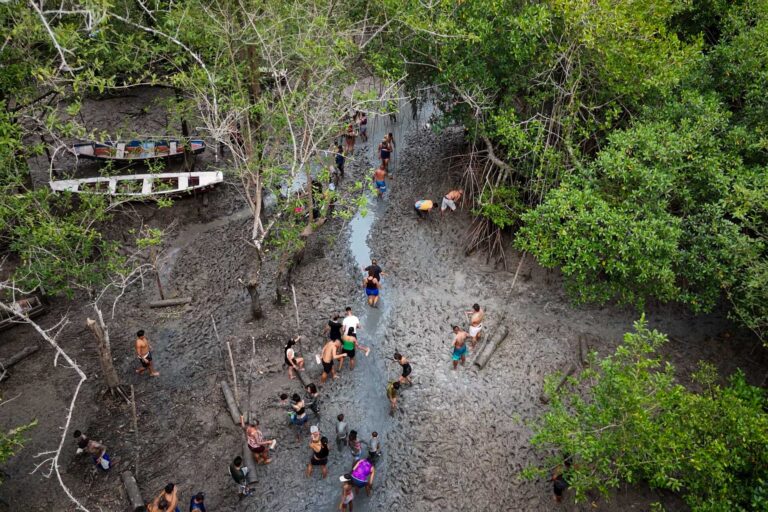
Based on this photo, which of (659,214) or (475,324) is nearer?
(659,214)

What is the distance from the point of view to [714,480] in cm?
870

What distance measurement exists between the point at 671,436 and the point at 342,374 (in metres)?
7.37

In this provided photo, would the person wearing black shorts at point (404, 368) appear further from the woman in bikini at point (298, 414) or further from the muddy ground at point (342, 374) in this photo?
the woman in bikini at point (298, 414)

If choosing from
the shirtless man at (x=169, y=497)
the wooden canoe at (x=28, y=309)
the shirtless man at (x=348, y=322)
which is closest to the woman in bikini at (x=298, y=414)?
the shirtless man at (x=348, y=322)

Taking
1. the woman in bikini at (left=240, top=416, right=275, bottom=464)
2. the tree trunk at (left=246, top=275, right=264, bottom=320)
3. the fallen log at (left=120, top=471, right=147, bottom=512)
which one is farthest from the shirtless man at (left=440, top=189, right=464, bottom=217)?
the fallen log at (left=120, top=471, right=147, bottom=512)

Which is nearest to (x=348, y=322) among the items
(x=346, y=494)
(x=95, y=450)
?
(x=346, y=494)

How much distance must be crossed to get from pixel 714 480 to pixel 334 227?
12.9 meters

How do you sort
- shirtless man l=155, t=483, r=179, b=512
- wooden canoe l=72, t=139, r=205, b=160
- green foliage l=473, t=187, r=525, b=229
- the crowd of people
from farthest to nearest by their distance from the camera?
wooden canoe l=72, t=139, r=205, b=160 < green foliage l=473, t=187, r=525, b=229 < the crowd of people < shirtless man l=155, t=483, r=179, b=512

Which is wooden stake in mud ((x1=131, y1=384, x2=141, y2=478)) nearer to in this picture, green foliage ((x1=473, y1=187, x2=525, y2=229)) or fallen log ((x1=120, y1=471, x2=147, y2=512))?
fallen log ((x1=120, y1=471, x2=147, y2=512))

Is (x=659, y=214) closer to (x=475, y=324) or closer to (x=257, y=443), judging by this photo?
(x=475, y=324)

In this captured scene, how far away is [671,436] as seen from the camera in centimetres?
894

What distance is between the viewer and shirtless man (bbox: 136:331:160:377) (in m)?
12.9

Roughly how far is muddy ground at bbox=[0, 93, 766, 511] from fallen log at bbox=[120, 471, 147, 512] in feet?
0.70

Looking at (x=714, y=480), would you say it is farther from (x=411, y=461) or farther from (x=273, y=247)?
(x=273, y=247)
